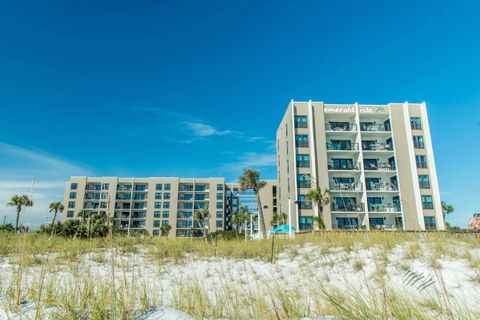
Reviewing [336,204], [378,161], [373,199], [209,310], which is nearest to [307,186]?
[336,204]

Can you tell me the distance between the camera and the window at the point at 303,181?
40031 millimetres

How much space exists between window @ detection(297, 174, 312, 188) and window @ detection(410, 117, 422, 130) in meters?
18.9

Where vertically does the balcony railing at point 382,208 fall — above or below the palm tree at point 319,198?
below

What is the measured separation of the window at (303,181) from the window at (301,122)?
7.73 metres

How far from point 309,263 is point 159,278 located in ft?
13.4

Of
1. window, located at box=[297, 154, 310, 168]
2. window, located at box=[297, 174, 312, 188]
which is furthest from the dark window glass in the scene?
window, located at box=[297, 174, 312, 188]

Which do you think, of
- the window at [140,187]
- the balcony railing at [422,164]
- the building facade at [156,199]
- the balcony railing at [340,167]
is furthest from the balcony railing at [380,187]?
the window at [140,187]

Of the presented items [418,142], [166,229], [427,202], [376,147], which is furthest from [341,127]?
[166,229]

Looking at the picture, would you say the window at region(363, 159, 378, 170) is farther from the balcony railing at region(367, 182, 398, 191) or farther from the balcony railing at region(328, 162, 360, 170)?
the balcony railing at region(367, 182, 398, 191)

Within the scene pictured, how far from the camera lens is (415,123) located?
143 feet

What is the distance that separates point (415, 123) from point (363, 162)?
1105 centimetres

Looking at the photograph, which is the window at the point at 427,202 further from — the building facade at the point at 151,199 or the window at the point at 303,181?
the building facade at the point at 151,199

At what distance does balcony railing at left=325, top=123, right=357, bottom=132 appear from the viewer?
43934 millimetres

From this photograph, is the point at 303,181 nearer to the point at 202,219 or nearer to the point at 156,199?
the point at 202,219
